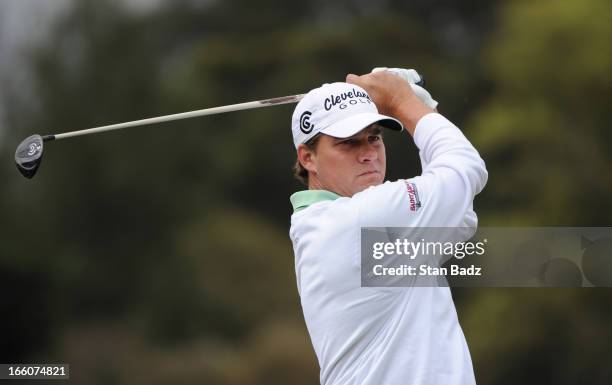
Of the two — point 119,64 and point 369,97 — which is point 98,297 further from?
point 369,97

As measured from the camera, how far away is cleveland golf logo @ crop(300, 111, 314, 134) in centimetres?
216

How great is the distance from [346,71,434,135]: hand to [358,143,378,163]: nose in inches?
3.4

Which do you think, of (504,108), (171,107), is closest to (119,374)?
(171,107)

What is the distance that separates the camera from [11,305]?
240 inches

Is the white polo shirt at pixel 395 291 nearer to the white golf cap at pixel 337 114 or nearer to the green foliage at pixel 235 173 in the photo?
the white golf cap at pixel 337 114

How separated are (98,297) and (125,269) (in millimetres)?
225

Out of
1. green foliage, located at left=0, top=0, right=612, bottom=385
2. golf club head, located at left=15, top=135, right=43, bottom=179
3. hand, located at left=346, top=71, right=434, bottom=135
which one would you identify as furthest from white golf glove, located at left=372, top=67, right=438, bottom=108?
green foliage, located at left=0, top=0, right=612, bottom=385

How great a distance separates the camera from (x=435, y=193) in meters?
1.91

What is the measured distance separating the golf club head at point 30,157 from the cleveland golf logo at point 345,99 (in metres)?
1.28

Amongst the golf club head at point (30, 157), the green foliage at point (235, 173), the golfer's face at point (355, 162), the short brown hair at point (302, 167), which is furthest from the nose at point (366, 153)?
the green foliage at point (235, 173)

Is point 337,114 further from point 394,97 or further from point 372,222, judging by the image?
point 372,222

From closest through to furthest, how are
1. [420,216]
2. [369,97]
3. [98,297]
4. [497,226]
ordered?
[420,216], [369,97], [497,226], [98,297]

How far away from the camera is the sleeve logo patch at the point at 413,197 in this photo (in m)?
1.92

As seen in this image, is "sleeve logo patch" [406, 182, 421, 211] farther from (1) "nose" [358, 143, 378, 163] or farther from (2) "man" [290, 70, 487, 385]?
(1) "nose" [358, 143, 378, 163]
